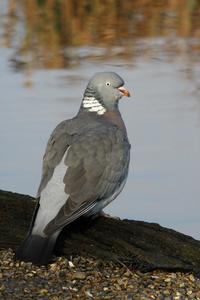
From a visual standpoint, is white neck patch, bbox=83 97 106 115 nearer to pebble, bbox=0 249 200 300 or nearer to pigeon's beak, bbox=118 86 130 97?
pigeon's beak, bbox=118 86 130 97

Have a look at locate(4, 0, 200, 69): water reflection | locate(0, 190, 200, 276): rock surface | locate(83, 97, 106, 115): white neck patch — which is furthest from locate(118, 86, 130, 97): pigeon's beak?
locate(4, 0, 200, 69): water reflection

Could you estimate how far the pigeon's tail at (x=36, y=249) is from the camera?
586 centimetres

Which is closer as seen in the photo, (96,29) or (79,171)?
(79,171)

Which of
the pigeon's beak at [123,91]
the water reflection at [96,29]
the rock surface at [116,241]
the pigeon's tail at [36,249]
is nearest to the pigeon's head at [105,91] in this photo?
the pigeon's beak at [123,91]

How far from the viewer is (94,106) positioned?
24.8ft

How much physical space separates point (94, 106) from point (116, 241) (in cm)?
166

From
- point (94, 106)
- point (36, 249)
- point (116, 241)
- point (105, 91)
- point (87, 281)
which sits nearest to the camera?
point (87, 281)

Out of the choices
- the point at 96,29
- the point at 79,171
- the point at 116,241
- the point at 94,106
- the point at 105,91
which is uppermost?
the point at 96,29

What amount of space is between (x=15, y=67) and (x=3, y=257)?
10064 millimetres

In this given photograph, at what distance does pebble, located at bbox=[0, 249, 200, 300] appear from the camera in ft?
18.1

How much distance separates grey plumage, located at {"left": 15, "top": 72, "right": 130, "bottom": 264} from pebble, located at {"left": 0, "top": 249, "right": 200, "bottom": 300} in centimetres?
15

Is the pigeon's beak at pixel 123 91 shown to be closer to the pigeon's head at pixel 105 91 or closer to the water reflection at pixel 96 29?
the pigeon's head at pixel 105 91

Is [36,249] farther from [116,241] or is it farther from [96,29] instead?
[96,29]

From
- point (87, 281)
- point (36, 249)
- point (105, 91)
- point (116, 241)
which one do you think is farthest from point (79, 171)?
point (105, 91)
